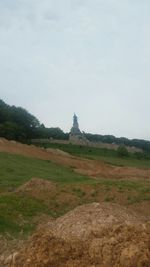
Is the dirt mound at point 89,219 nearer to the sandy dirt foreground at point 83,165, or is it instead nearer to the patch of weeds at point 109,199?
the patch of weeds at point 109,199

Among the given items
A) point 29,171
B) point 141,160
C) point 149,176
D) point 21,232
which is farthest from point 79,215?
point 141,160

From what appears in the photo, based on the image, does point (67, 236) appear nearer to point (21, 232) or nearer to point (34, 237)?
point (34, 237)

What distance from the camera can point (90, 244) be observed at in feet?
28.8

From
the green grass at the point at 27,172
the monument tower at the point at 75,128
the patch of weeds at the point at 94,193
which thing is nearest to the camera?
the patch of weeds at the point at 94,193

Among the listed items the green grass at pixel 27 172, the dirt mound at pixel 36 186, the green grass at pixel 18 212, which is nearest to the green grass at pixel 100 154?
the green grass at pixel 27 172

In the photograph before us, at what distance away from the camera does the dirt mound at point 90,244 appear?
8398mm

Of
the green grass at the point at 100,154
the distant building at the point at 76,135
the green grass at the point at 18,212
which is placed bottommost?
the green grass at the point at 18,212

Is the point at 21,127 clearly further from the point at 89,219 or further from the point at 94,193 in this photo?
the point at 89,219

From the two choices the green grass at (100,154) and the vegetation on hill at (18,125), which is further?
the vegetation on hill at (18,125)

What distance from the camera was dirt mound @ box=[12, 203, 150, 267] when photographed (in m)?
8.40

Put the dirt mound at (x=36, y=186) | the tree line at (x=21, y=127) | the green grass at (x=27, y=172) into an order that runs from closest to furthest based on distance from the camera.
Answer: the dirt mound at (x=36, y=186) < the green grass at (x=27, y=172) < the tree line at (x=21, y=127)

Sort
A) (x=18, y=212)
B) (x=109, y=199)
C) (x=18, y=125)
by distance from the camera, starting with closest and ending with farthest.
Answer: (x=18, y=212) < (x=109, y=199) < (x=18, y=125)

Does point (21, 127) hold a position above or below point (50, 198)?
above

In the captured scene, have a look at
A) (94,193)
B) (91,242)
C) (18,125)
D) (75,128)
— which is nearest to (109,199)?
(94,193)
